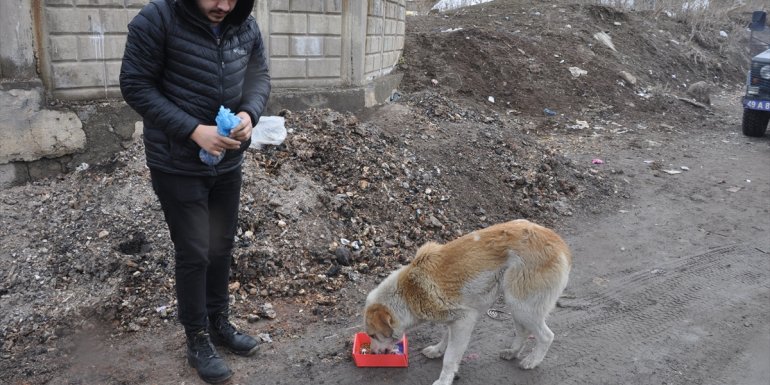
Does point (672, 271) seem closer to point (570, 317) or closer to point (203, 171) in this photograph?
point (570, 317)

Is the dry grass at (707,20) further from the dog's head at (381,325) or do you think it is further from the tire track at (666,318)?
the dog's head at (381,325)

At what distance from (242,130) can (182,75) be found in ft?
1.38

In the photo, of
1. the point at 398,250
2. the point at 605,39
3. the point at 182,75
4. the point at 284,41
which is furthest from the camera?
the point at 605,39

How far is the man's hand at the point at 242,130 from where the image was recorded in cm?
285

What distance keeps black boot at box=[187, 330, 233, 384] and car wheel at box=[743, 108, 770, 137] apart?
10329mm

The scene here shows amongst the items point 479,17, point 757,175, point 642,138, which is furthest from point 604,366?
point 479,17

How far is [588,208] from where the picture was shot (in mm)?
6648

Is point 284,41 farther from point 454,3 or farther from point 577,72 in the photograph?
point 454,3

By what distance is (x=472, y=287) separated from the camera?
11.1 feet

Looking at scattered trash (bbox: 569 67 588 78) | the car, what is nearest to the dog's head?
the car

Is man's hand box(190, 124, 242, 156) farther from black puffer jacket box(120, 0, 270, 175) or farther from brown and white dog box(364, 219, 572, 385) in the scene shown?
brown and white dog box(364, 219, 572, 385)

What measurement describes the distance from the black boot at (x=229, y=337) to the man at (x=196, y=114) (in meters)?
0.21

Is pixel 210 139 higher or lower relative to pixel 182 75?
lower

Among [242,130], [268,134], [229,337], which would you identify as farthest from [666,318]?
[268,134]
